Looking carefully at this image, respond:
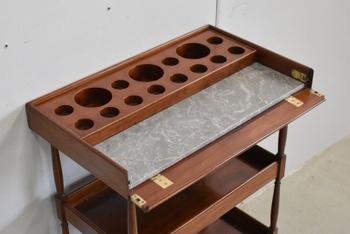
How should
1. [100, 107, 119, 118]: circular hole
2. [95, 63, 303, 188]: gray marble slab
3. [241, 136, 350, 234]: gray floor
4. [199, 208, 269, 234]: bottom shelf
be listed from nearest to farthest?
1. [95, 63, 303, 188]: gray marble slab
2. [100, 107, 119, 118]: circular hole
3. [199, 208, 269, 234]: bottom shelf
4. [241, 136, 350, 234]: gray floor

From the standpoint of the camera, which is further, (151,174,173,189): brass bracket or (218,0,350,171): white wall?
(218,0,350,171): white wall

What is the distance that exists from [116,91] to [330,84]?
1.25 meters

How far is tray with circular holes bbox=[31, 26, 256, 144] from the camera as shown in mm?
1425

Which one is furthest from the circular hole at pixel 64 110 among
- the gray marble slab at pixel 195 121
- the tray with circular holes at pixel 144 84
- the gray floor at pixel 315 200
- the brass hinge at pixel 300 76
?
the gray floor at pixel 315 200

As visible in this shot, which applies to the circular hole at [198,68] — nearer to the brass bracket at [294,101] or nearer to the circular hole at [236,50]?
the circular hole at [236,50]

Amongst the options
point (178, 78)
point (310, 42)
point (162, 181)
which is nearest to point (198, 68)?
point (178, 78)

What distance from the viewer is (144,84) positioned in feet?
5.06

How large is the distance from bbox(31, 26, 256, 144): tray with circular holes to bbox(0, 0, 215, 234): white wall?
30mm

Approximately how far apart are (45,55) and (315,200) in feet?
4.54

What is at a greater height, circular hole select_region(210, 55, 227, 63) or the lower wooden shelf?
circular hole select_region(210, 55, 227, 63)

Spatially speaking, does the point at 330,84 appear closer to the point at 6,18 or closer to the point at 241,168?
the point at 241,168

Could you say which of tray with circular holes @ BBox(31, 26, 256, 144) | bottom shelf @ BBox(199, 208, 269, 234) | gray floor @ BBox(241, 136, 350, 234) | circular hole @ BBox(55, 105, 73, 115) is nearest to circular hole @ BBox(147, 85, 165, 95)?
tray with circular holes @ BBox(31, 26, 256, 144)

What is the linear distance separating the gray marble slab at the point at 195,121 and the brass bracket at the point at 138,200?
0.03 metres

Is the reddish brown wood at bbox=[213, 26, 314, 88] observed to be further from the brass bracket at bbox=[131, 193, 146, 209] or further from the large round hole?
the brass bracket at bbox=[131, 193, 146, 209]
